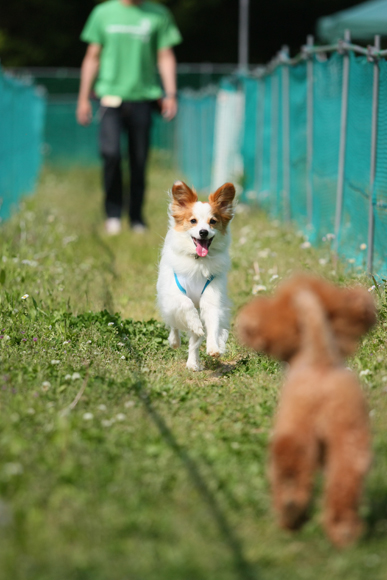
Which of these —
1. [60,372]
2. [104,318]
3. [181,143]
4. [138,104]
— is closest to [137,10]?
[138,104]

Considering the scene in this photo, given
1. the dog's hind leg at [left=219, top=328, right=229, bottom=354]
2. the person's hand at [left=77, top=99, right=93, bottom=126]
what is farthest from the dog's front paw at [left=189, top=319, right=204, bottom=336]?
the person's hand at [left=77, top=99, right=93, bottom=126]

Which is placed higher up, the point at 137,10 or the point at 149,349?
the point at 137,10

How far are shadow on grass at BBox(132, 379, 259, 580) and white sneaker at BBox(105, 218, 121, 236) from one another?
621cm

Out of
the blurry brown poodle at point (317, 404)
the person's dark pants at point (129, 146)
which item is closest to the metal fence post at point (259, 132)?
the person's dark pants at point (129, 146)

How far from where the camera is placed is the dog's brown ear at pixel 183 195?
17.4 feet

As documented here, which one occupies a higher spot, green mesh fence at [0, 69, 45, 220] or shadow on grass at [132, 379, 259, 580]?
green mesh fence at [0, 69, 45, 220]

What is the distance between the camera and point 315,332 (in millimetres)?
2914

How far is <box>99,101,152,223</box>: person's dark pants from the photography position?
9.96m

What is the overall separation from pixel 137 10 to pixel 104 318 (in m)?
5.82

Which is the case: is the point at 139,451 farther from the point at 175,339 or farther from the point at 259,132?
the point at 259,132

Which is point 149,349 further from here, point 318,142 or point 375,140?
point 318,142

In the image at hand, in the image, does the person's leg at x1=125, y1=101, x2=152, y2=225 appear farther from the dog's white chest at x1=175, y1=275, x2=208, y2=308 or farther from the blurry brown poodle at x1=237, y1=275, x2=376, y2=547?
the blurry brown poodle at x1=237, y1=275, x2=376, y2=547

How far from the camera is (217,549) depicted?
271 centimetres

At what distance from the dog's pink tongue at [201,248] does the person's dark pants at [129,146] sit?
199 inches
